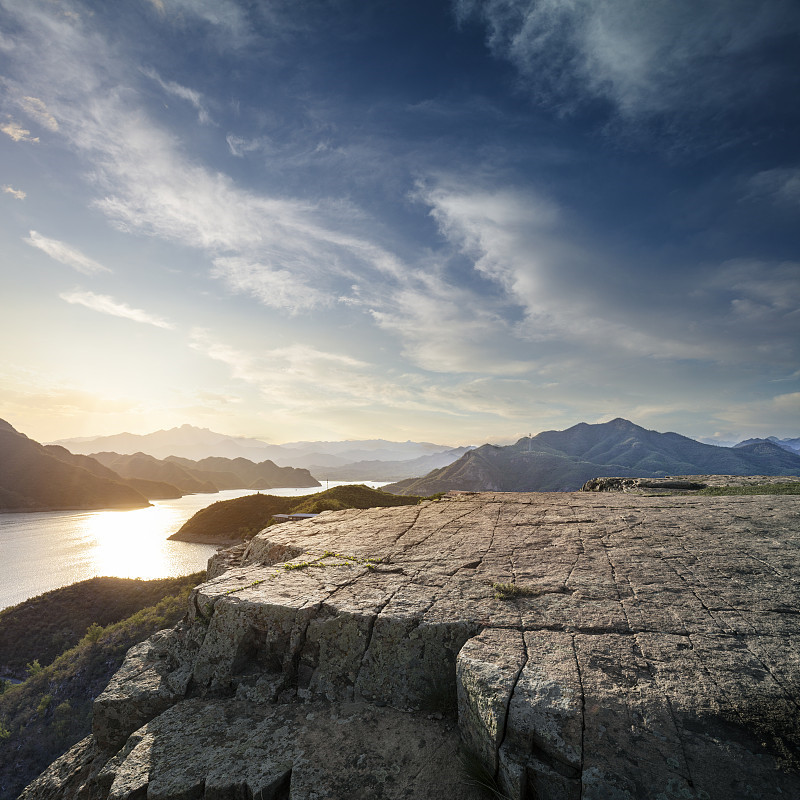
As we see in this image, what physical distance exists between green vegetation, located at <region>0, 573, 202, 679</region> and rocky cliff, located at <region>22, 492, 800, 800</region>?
29508 millimetres

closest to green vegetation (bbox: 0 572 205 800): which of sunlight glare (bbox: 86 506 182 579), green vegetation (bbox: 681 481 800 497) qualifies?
green vegetation (bbox: 681 481 800 497)

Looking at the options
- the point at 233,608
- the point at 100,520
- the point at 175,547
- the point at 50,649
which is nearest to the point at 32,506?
the point at 100,520

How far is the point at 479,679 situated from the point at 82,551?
9323 cm

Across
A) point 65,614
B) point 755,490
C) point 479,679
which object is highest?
point 755,490

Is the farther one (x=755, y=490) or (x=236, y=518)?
(x=236, y=518)

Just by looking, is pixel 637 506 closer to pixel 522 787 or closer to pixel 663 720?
pixel 663 720

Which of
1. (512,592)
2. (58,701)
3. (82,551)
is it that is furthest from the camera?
(82,551)

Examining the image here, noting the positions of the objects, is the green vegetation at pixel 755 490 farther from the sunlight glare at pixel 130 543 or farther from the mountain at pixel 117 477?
the mountain at pixel 117 477

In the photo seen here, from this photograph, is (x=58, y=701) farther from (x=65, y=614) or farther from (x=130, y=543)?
(x=130, y=543)

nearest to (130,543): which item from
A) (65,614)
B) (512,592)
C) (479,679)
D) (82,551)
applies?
(82,551)

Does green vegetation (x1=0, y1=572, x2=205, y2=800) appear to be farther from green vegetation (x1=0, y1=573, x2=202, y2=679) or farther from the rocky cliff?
the rocky cliff

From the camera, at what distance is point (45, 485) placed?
394 feet

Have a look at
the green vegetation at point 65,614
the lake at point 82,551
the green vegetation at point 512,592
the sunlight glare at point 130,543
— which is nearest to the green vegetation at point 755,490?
the green vegetation at point 512,592

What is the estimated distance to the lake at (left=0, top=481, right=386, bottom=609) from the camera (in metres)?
54.2
